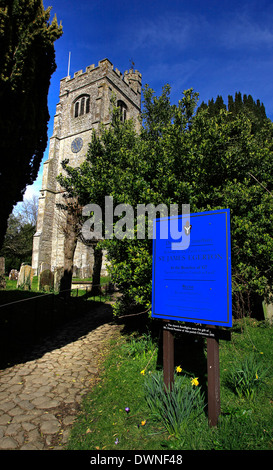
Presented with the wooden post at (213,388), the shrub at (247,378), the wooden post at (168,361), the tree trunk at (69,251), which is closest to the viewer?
the wooden post at (213,388)

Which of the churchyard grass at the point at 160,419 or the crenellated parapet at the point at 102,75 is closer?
the churchyard grass at the point at 160,419

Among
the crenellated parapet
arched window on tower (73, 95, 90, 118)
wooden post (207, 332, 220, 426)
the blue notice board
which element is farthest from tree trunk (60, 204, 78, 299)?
the crenellated parapet

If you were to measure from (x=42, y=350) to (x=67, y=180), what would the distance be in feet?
22.1

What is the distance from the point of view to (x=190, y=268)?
291cm

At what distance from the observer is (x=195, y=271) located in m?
2.86

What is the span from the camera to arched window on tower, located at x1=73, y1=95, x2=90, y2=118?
89.0 feet

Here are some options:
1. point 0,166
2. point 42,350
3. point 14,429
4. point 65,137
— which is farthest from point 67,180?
point 65,137

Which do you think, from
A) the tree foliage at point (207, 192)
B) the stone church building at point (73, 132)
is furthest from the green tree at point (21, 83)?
the stone church building at point (73, 132)

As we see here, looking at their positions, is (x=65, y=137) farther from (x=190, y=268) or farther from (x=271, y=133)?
(x=190, y=268)

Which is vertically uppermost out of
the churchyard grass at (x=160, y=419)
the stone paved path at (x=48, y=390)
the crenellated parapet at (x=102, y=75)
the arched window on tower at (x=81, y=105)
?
the crenellated parapet at (x=102, y=75)

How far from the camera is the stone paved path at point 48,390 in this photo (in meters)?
2.84

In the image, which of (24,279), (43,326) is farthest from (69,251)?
(43,326)

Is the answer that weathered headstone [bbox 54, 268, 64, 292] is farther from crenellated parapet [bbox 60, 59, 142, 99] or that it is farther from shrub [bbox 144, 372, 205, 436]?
crenellated parapet [bbox 60, 59, 142, 99]

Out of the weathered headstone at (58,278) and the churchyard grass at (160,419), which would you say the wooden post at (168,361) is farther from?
the weathered headstone at (58,278)
